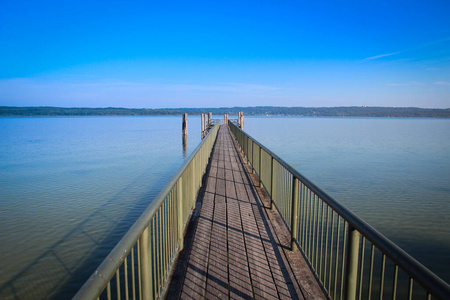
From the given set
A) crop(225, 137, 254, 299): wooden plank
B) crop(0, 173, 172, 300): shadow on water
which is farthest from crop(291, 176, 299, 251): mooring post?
crop(0, 173, 172, 300): shadow on water

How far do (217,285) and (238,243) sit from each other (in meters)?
1.13

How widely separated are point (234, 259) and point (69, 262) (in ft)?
13.5

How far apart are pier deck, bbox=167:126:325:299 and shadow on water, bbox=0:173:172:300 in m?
2.39

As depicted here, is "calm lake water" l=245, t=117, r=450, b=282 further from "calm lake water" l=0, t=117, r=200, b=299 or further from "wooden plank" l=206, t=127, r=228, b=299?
"calm lake water" l=0, t=117, r=200, b=299

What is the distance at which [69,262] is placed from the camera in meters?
6.23

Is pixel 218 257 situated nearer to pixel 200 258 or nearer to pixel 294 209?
pixel 200 258

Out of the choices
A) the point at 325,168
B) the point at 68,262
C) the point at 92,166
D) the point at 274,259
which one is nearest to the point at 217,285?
the point at 274,259

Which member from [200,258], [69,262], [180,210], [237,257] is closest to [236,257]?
[237,257]

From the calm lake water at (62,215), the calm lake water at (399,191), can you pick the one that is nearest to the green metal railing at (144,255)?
the calm lake water at (62,215)

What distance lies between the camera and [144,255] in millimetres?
2398

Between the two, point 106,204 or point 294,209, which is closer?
point 294,209

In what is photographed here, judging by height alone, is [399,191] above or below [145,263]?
below

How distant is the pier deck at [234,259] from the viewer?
10.4 ft

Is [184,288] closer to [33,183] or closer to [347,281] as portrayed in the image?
[347,281]
